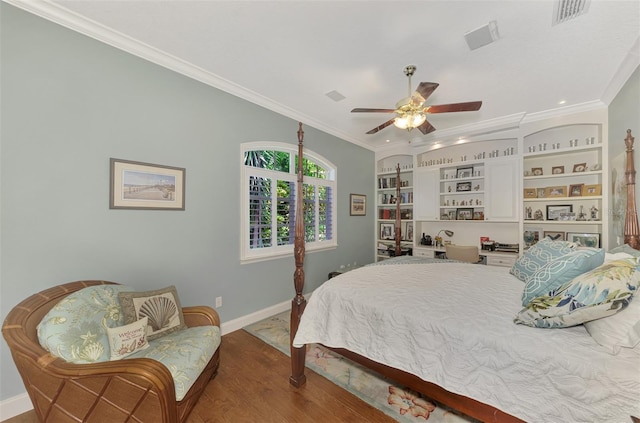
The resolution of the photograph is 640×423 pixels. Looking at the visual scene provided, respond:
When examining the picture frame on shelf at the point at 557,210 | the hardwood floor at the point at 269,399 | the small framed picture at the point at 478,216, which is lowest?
the hardwood floor at the point at 269,399

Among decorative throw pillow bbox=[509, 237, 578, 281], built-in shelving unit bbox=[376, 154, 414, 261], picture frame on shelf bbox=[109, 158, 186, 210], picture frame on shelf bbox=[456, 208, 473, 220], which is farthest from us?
built-in shelving unit bbox=[376, 154, 414, 261]

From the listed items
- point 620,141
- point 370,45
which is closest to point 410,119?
point 370,45

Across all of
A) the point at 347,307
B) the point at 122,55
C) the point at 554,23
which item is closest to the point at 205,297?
the point at 347,307

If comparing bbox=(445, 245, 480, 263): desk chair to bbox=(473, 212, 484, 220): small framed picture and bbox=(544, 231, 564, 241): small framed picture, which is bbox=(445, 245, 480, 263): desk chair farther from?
bbox=(544, 231, 564, 241): small framed picture

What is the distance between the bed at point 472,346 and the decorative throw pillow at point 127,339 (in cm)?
105

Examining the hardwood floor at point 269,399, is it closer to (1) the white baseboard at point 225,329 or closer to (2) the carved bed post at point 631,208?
(1) the white baseboard at point 225,329

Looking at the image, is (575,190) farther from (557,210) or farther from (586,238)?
Answer: (586,238)

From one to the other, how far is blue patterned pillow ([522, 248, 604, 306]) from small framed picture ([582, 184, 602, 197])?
109 inches

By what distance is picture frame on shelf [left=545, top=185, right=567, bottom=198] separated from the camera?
3.67m

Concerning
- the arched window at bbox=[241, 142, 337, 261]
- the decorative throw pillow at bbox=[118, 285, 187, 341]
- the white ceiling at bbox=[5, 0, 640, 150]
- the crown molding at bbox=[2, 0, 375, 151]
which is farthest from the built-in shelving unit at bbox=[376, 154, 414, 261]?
the decorative throw pillow at bbox=[118, 285, 187, 341]

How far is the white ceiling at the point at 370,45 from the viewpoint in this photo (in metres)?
1.81

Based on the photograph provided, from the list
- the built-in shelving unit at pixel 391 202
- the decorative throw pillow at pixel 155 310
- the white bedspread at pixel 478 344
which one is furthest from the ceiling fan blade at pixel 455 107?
the decorative throw pillow at pixel 155 310

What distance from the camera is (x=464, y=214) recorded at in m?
4.39

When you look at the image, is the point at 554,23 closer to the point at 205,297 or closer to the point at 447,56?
the point at 447,56
